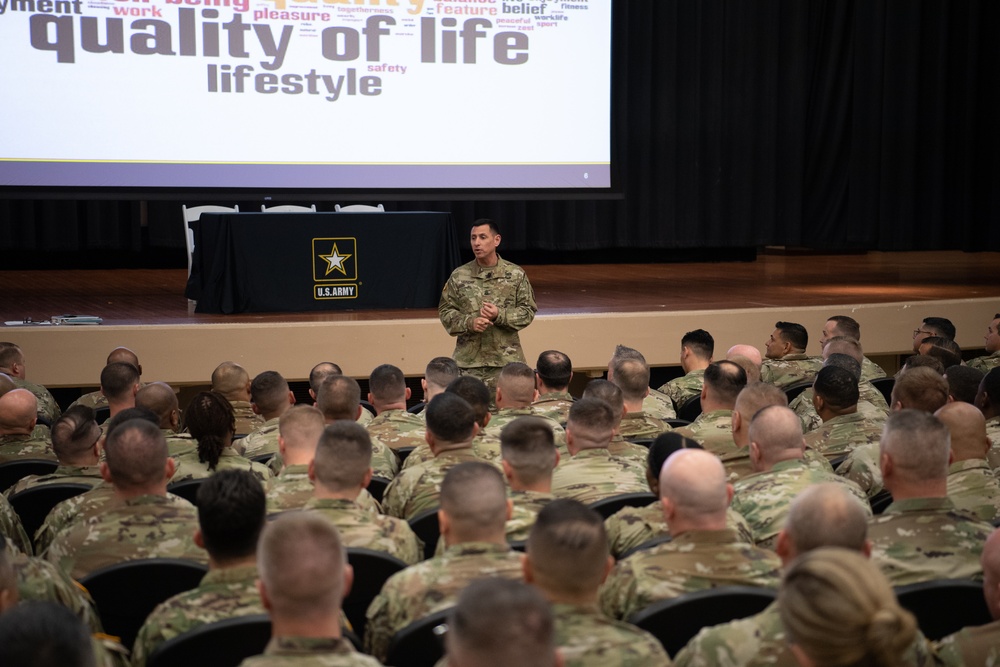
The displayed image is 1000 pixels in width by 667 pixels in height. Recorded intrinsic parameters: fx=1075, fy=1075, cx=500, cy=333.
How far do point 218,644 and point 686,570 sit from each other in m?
1.09

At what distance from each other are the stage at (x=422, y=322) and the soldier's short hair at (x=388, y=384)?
Answer: 98.2 inches

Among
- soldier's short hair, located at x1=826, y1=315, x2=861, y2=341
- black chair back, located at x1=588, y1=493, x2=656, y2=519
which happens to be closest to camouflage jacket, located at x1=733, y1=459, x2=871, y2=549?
black chair back, located at x1=588, y1=493, x2=656, y2=519

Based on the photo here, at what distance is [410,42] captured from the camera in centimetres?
873

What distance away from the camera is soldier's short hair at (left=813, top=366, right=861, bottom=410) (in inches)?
173

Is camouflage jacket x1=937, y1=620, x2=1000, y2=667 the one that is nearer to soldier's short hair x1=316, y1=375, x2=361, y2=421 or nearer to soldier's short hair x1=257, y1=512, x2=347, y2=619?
soldier's short hair x1=257, y1=512, x2=347, y2=619

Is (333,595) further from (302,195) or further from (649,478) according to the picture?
(302,195)

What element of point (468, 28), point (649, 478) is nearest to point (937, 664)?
point (649, 478)

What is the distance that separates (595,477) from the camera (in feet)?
11.9

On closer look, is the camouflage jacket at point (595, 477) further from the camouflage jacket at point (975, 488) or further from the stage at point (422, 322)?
the stage at point (422, 322)

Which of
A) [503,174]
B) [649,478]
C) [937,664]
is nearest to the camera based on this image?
[937,664]

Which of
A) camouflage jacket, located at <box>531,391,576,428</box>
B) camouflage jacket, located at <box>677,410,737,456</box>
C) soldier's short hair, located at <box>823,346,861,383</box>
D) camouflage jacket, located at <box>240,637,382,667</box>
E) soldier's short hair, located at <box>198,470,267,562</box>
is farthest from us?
soldier's short hair, located at <box>823,346,861,383</box>

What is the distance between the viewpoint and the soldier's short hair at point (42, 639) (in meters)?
1.64

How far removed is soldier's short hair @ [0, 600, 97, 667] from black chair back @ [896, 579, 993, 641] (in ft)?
5.74

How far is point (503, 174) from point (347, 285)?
74.7 inches
